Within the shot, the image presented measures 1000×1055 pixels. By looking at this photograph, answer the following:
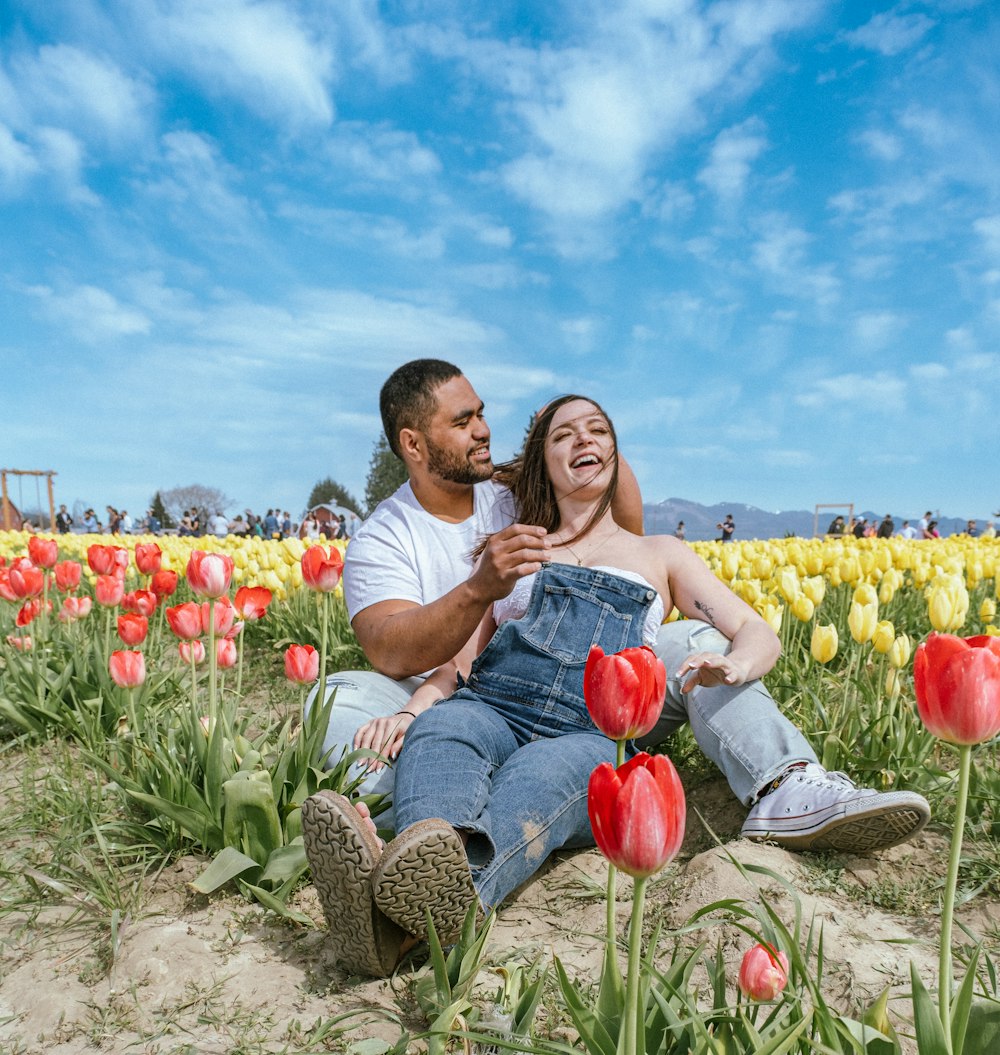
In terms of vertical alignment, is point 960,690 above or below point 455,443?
below

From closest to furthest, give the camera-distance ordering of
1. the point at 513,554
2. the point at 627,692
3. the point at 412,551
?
1. the point at 627,692
2. the point at 513,554
3. the point at 412,551

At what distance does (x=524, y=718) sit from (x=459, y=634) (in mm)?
358

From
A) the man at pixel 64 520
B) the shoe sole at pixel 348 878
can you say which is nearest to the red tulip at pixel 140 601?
the shoe sole at pixel 348 878

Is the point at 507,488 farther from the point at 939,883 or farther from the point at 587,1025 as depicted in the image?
the point at 587,1025

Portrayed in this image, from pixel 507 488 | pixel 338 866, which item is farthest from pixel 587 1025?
pixel 507 488

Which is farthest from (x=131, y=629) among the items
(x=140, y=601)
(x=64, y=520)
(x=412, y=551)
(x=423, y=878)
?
(x=64, y=520)

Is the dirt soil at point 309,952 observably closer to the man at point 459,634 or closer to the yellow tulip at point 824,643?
the man at point 459,634

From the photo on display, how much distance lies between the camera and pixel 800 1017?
121 centimetres

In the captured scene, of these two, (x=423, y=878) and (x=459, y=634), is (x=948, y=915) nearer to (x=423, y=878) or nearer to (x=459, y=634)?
(x=423, y=878)

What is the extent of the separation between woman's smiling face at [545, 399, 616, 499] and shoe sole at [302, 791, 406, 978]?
4.73ft

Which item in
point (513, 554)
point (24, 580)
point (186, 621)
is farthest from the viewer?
point (24, 580)

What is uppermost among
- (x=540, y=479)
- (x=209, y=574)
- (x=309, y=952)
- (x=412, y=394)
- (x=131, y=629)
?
(x=412, y=394)

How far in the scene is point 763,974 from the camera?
4.21 ft

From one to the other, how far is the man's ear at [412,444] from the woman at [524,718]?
0.37 metres
